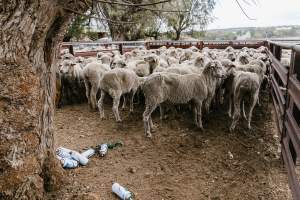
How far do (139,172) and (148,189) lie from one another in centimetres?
48

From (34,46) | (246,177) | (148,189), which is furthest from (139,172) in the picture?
(34,46)

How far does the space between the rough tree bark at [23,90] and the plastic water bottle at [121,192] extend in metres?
1.10

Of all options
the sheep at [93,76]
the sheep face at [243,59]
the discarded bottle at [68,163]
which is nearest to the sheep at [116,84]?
the sheep at [93,76]

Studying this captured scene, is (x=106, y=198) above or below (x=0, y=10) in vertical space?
below

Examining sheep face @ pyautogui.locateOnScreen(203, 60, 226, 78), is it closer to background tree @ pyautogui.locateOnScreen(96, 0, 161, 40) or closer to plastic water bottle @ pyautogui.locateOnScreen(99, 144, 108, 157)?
background tree @ pyautogui.locateOnScreen(96, 0, 161, 40)

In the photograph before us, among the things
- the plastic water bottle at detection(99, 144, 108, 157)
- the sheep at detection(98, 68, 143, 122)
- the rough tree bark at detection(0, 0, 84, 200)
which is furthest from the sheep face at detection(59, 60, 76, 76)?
the rough tree bark at detection(0, 0, 84, 200)

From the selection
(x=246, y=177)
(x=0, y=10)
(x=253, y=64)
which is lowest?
(x=246, y=177)

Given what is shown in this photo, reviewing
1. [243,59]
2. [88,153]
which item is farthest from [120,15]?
[243,59]

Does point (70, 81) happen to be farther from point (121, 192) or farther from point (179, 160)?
point (121, 192)

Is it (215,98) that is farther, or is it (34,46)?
(215,98)

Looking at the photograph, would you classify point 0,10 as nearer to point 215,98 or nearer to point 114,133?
point 114,133

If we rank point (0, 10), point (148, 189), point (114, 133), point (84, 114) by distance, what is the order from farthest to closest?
point (84, 114) < point (114, 133) < point (148, 189) < point (0, 10)

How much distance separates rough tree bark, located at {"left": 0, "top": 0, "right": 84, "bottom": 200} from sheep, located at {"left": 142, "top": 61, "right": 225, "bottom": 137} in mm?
3138

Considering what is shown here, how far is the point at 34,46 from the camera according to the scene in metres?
2.79
